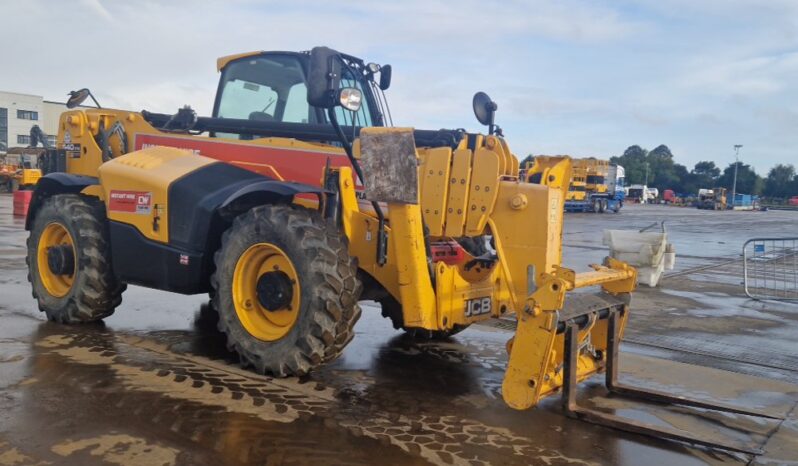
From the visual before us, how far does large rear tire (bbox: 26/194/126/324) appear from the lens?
6.24 meters

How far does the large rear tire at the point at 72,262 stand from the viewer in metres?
6.24

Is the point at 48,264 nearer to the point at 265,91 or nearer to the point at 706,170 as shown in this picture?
the point at 265,91

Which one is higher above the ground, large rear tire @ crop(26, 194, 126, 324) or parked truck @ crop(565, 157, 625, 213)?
parked truck @ crop(565, 157, 625, 213)

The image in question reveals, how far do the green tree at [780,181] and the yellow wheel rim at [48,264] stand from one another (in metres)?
109

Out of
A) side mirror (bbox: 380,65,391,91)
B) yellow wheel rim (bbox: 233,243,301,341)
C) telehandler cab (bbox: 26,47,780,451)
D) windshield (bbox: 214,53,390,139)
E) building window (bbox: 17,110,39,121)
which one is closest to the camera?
telehandler cab (bbox: 26,47,780,451)

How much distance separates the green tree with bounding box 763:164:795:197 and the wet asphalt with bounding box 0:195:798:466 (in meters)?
106

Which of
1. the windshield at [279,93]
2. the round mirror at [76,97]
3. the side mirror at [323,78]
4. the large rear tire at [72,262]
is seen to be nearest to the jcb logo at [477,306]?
the side mirror at [323,78]

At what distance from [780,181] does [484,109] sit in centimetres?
11241

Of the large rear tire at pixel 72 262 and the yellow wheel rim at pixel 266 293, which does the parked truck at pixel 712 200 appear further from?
the yellow wheel rim at pixel 266 293

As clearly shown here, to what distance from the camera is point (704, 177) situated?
10394cm

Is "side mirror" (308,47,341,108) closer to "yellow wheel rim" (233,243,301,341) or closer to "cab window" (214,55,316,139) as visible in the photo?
"yellow wheel rim" (233,243,301,341)

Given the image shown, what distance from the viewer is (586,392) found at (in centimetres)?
500

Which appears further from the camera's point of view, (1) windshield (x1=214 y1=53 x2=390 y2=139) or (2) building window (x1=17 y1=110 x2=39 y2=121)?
(2) building window (x1=17 y1=110 x2=39 y2=121)

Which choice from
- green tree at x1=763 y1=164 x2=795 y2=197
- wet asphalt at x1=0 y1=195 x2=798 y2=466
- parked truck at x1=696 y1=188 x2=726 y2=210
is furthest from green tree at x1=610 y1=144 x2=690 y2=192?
wet asphalt at x1=0 y1=195 x2=798 y2=466
